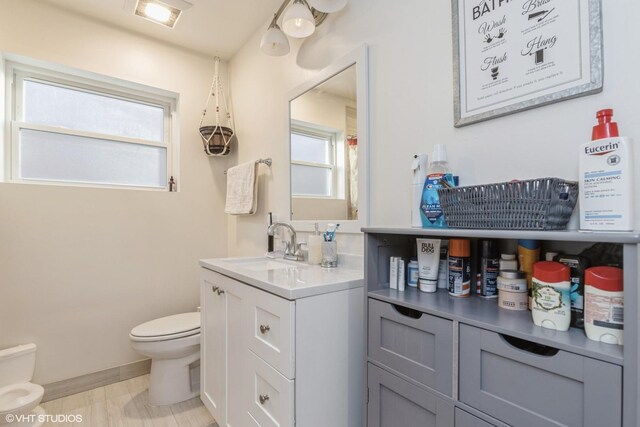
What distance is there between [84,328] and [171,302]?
51cm

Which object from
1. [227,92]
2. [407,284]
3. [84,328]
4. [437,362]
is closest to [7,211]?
[84,328]

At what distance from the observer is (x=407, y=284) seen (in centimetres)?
103

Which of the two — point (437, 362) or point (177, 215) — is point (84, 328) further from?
point (437, 362)

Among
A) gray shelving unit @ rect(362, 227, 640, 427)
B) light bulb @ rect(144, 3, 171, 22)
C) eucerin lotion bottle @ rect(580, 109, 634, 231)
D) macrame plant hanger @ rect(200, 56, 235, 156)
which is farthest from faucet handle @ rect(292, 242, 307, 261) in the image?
light bulb @ rect(144, 3, 171, 22)

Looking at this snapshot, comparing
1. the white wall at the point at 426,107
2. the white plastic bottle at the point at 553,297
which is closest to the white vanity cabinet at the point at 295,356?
the white wall at the point at 426,107

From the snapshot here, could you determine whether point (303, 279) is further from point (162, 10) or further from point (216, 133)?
point (162, 10)

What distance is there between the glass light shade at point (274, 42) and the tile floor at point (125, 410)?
6.56 ft

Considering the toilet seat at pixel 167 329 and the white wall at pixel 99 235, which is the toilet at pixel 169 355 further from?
the white wall at pixel 99 235

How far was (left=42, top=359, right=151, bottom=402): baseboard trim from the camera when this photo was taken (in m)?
1.87

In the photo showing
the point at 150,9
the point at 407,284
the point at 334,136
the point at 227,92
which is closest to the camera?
the point at 407,284

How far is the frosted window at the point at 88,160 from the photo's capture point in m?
1.96

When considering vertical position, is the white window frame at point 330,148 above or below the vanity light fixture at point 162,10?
below

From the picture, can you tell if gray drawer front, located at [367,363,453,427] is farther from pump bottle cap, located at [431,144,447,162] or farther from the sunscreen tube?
pump bottle cap, located at [431,144,447,162]

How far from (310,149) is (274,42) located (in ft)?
1.90
